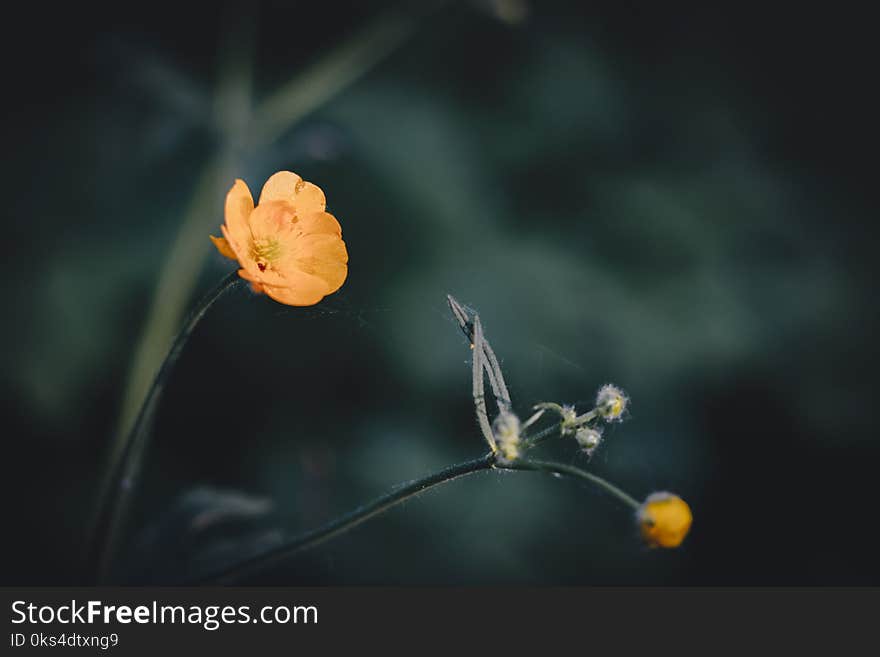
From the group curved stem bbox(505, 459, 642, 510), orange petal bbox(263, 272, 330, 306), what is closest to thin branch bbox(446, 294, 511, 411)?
curved stem bbox(505, 459, 642, 510)

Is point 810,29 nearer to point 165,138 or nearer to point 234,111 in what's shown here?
point 234,111

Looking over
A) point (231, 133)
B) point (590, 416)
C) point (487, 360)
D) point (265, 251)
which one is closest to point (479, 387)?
point (487, 360)

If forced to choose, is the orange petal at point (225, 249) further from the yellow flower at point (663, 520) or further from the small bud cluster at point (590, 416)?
the yellow flower at point (663, 520)

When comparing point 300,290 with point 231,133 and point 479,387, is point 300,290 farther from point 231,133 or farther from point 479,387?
point 231,133

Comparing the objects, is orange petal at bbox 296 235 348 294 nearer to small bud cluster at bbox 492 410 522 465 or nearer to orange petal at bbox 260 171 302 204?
orange petal at bbox 260 171 302 204

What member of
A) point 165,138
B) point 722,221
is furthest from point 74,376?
point 722,221

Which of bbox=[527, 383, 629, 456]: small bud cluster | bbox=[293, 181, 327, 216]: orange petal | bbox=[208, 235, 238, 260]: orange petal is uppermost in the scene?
bbox=[293, 181, 327, 216]: orange petal
